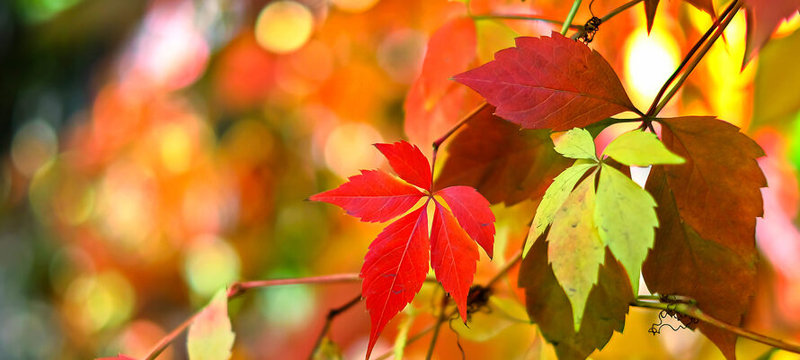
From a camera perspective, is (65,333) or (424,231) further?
(65,333)

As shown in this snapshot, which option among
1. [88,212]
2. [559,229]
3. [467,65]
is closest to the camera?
[559,229]

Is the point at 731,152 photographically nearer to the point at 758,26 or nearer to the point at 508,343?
the point at 758,26

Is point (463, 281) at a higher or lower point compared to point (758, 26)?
lower

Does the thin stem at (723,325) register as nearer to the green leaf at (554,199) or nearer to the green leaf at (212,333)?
the green leaf at (554,199)

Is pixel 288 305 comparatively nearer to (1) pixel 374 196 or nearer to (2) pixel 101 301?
(2) pixel 101 301

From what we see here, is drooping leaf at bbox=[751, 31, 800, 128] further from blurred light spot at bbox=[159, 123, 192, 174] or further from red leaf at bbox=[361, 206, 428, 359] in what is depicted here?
blurred light spot at bbox=[159, 123, 192, 174]

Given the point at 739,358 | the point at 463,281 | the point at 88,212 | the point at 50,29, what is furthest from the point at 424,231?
the point at 50,29

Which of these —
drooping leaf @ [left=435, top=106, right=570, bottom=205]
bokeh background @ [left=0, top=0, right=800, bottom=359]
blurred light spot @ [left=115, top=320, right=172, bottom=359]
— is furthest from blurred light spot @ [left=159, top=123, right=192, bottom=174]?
drooping leaf @ [left=435, top=106, right=570, bottom=205]
